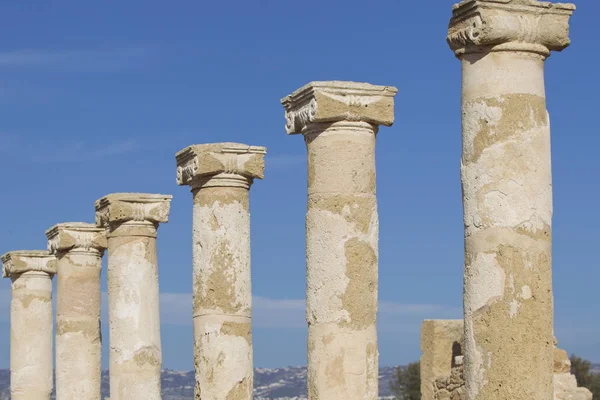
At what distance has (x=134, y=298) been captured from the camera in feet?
81.2

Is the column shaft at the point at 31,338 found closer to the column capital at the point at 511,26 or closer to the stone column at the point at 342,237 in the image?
the stone column at the point at 342,237

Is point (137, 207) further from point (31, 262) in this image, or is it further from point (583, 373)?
point (583, 373)

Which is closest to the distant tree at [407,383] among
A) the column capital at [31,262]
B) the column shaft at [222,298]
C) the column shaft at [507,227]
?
the column capital at [31,262]

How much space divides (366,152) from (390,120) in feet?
1.95

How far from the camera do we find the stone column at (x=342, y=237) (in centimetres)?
1681

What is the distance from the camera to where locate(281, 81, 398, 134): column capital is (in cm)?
1714

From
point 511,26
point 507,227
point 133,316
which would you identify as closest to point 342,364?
point 507,227

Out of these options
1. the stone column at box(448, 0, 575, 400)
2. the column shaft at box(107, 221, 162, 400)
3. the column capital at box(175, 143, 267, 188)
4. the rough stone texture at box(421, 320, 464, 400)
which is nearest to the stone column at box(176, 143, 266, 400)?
the column capital at box(175, 143, 267, 188)

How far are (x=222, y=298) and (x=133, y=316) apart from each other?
3847 mm

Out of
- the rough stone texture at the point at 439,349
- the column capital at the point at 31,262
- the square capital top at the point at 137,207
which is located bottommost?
the rough stone texture at the point at 439,349

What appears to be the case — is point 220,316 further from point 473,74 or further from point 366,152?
point 473,74

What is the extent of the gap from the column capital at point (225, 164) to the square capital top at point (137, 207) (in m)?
3.22

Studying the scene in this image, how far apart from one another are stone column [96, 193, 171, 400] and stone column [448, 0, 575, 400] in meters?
12.9

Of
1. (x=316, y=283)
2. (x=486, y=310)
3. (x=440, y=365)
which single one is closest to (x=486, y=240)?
(x=486, y=310)
